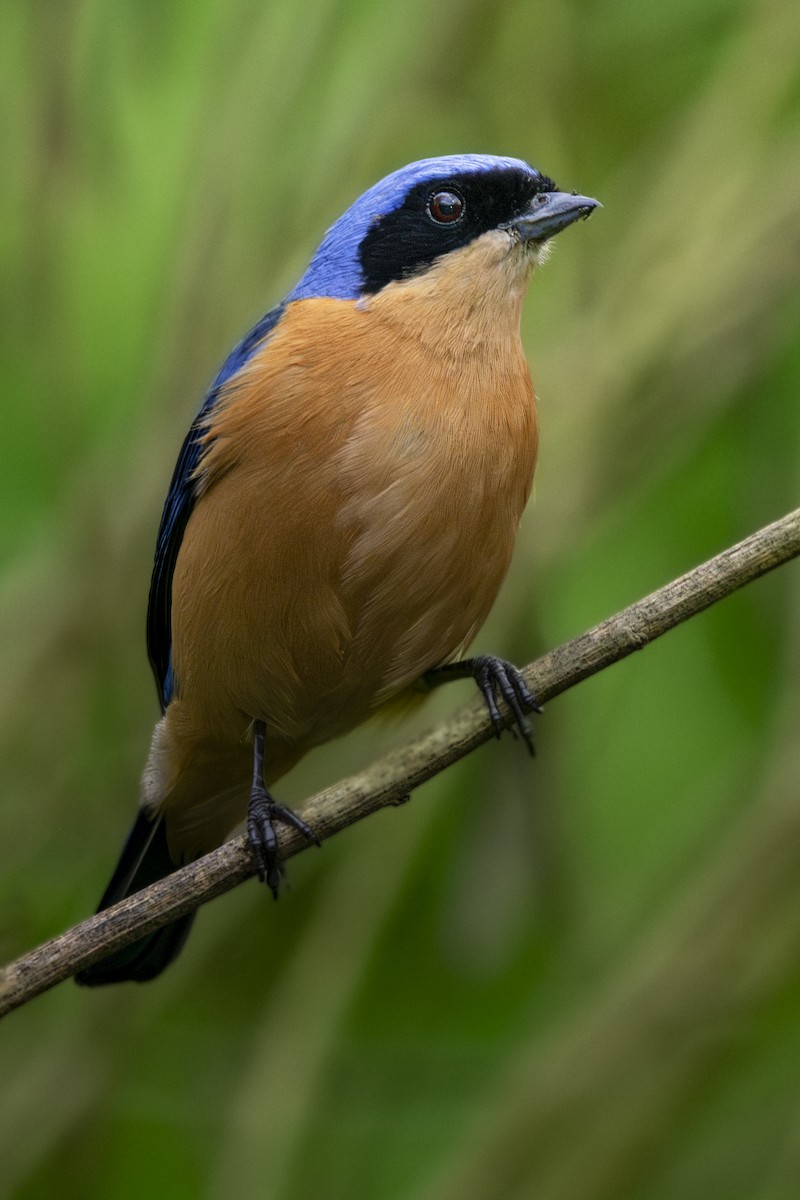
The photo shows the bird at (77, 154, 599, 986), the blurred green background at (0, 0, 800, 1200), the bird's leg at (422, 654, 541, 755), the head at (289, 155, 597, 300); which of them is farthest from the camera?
the blurred green background at (0, 0, 800, 1200)

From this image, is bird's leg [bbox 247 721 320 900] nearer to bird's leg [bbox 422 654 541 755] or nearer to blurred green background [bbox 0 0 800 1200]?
bird's leg [bbox 422 654 541 755]

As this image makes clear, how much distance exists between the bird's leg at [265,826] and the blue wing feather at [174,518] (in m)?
0.54

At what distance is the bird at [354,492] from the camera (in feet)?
12.2

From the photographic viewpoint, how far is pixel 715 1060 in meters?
4.70

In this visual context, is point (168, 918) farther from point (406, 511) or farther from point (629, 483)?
point (629, 483)

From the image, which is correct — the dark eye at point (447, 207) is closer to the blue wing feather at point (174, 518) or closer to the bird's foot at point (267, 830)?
the blue wing feather at point (174, 518)

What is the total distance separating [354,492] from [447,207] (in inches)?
43.1

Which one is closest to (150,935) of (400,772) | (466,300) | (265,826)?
(265,826)

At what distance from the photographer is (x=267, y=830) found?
13.0 feet

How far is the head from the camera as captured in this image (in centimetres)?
416

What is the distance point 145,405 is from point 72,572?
717 millimetres

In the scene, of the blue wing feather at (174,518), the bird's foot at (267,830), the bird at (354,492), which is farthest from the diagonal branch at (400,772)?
the blue wing feather at (174,518)

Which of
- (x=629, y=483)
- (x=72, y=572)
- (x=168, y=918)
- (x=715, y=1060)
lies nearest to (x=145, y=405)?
(x=72, y=572)

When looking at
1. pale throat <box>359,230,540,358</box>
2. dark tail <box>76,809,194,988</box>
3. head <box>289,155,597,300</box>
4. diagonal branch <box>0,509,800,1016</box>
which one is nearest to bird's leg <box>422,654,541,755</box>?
diagonal branch <box>0,509,800,1016</box>
